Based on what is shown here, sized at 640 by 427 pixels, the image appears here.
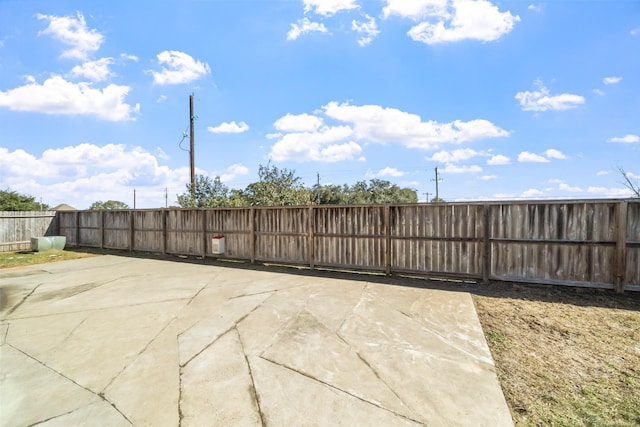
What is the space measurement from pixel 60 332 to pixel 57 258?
28.0ft

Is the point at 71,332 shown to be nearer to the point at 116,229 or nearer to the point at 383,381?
the point at 383,381

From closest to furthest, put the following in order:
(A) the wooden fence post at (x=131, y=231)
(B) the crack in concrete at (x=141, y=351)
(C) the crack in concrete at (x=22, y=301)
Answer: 1. (B) the crack in concrete at (x=141, y=351)
2. (C) the crack in concrete at (x=22, y=301)
3. (A) the wooden fence post at (x=131, y=231)

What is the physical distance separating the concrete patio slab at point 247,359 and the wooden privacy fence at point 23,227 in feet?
32.6

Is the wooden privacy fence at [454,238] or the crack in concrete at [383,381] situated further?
the wooden privacy fence at [454,238]

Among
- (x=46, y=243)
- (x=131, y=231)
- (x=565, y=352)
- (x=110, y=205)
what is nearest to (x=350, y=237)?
(x=565, y=352)

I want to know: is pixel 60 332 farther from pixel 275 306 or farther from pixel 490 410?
pixel 490 410

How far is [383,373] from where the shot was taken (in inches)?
103

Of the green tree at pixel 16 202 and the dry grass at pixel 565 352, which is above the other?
the green tree at pixel 16 202

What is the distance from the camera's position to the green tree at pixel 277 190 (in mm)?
14516

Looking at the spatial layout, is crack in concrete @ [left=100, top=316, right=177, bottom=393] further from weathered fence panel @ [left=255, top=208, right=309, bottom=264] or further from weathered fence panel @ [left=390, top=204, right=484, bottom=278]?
weathered fence panel @ [left=390, top=204, right=484, bottom=278]

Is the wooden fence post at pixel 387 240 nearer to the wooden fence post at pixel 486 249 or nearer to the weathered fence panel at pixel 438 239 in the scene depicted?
the weathered fence panel at pixel 438 239

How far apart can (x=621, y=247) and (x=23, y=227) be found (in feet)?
63.5

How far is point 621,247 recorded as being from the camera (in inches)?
193

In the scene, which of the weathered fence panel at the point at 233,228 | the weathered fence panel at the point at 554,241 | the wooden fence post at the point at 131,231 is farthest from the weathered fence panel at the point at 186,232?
the weathered fence panel at the point at 554,241
